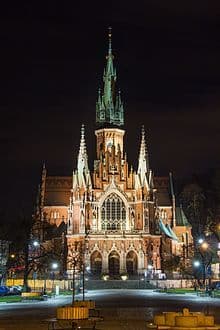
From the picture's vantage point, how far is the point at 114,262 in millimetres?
102688

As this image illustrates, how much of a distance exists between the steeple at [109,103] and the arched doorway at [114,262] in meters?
27.3

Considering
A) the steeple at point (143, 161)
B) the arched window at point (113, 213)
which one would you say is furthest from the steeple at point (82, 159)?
the steeple at point (143, 161)

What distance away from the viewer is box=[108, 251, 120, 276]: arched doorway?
4023 inches

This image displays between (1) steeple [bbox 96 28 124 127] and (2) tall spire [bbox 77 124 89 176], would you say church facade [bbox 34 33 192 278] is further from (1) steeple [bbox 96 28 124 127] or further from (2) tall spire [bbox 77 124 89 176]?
(1) steeple [bbox 96 28 124 127]

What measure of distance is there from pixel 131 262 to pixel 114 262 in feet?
9.26

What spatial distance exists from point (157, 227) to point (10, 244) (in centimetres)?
3297

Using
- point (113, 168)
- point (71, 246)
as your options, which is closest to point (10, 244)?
point (71, 246)

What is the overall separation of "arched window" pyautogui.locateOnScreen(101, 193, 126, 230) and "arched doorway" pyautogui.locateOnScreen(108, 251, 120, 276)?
4.54 m

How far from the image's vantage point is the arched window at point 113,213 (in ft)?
343

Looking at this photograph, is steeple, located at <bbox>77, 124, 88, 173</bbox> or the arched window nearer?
the arched window

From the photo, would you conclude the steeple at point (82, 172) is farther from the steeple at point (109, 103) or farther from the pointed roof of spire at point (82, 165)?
the steeple at point (109, 103)

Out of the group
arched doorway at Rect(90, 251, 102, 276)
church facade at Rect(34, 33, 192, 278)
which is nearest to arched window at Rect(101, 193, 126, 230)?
church facade at Rect(34, 33, 192, 278)

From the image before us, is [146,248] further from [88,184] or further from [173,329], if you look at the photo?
[173,329]

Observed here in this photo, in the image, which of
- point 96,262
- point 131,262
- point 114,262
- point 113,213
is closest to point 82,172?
point 113,213
